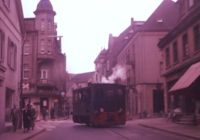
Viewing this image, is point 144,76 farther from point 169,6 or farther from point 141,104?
point 169,6

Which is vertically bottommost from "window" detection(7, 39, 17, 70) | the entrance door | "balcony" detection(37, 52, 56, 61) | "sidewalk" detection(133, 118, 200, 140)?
"sidewalk" detection(133, 118, 200, 140)

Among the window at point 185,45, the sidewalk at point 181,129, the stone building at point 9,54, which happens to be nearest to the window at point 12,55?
the stone building at point 9,54

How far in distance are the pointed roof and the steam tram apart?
35.3m

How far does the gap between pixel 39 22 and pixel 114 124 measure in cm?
3817

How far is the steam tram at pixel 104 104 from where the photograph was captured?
3191 cm

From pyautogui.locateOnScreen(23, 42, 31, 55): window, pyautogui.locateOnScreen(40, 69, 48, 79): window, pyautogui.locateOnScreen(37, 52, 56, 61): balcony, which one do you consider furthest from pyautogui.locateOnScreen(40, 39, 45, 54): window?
pyautogui.locateOnScreen(40, 69, 48, 79): window

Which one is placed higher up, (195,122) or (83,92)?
(83,92)

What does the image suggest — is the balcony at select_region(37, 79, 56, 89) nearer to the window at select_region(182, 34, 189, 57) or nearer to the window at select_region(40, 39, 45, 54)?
the window at select_region(40, 39, 45, 54)

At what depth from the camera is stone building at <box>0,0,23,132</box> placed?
26.7 metres

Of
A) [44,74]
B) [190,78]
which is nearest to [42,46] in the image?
[44,74]

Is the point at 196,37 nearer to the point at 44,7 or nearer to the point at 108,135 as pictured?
the point at 108,135

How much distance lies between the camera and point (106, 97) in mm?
32688

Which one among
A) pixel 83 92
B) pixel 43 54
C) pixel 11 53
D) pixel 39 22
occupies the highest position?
pixel 39 22

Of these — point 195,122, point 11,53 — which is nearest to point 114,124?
point 195,122
